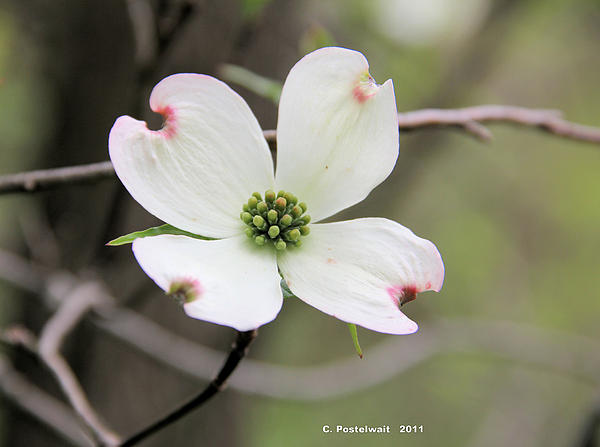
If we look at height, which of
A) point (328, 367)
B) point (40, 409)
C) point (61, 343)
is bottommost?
point (328, 367)

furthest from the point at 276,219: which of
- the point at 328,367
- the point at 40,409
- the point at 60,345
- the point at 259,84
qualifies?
the point at 328,367

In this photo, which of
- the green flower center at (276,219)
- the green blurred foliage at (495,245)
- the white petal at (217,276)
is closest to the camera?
the white petal at (217,276)

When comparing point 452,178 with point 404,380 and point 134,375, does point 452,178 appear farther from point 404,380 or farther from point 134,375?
point 134,375

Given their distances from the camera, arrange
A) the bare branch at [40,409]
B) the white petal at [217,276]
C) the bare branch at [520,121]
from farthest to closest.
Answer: the bare branch at [40,409]
the bare branch at [520,121]
the white petal at [217,276]

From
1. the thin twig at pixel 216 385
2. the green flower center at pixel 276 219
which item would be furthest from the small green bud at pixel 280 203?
the thin twig at pixel 216 385

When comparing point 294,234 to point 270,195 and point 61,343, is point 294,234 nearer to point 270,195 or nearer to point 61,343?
point 270,195

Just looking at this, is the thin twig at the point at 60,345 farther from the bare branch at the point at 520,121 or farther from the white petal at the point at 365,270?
the bare branch at the point at 520,121

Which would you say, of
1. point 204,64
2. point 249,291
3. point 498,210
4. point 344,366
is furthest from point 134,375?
point 498,210

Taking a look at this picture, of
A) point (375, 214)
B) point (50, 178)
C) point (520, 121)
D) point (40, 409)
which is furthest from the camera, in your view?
point (375, 214)
